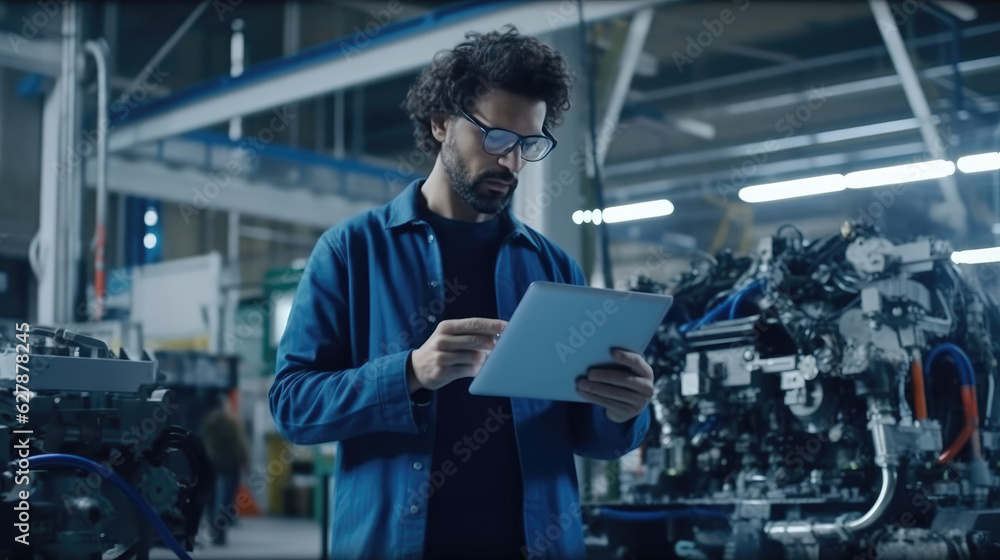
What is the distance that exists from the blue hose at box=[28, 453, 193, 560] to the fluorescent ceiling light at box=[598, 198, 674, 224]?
290 inches

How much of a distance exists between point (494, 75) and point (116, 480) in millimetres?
1263

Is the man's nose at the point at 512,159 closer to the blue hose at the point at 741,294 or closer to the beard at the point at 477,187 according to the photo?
the beard at the point at 477,187

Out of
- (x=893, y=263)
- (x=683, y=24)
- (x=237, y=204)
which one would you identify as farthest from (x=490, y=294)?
(x=683, y=24)

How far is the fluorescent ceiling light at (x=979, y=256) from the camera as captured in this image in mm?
3805


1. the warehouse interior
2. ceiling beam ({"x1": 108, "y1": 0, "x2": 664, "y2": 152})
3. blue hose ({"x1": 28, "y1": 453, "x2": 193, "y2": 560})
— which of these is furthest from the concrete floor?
blue hose ({"x1": 28, "y1": 453, "x2": 193, "y2": 560})

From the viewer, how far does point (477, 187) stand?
6.68 feet

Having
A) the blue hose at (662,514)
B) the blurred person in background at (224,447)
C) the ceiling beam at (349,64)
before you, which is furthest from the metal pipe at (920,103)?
the blurred person in background at (224,447)

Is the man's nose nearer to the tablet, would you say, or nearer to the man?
the man

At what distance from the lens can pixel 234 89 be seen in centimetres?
641

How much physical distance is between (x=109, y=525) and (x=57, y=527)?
157 millimetres

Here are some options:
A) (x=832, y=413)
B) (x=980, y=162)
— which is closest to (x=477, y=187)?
(x=832, y=413)

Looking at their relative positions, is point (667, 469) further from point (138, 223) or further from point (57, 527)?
point (138, 223)

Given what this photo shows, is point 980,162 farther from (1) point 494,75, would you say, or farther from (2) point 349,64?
(1) point 494,75

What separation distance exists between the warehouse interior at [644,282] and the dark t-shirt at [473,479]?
0.09 m
